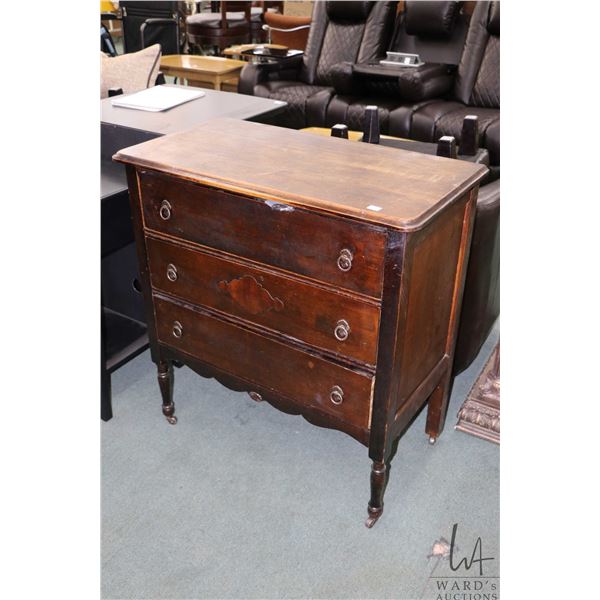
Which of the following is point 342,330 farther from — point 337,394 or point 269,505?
point 269,505

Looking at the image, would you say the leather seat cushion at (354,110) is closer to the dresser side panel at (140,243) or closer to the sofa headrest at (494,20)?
the sofa headrest at (494,20)

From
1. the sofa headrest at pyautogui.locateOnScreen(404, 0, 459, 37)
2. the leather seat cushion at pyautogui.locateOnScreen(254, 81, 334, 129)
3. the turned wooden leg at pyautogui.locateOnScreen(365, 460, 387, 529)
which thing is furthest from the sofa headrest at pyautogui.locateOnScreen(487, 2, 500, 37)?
the turned wooden leg at pyautogui.locateOnScreen(365, 460, 387, 529)

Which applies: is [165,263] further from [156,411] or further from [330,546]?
[330,546]

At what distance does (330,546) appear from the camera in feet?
6.54

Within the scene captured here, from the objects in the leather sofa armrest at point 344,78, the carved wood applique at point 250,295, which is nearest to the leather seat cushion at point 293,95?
the leather sofa armrest at point 344,78

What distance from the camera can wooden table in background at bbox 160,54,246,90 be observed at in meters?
6.11

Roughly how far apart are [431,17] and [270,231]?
4192mm

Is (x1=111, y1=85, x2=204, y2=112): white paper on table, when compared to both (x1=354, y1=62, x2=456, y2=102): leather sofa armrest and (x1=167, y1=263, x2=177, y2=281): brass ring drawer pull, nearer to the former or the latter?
(x1=167, y1=263, x2=177, y2=281): brass ring drawer pull

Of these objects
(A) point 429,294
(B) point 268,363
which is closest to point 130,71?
(B) point 268,363

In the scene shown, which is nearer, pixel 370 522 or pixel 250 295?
pixel 250 295

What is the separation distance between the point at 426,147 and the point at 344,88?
2830 millimetres

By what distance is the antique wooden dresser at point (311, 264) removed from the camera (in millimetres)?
Result: 1606

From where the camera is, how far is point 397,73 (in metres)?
4.89

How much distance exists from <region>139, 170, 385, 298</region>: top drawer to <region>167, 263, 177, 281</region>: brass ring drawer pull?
0.40 ft
